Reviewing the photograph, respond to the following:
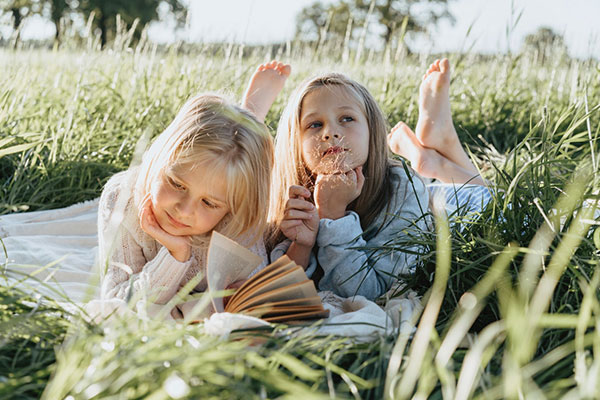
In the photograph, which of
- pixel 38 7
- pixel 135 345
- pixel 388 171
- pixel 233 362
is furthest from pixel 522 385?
pixel 38 7

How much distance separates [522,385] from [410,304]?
2.24 ft

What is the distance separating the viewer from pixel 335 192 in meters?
2.21

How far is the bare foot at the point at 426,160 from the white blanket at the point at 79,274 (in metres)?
1.26

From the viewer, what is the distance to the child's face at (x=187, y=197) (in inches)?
71.7

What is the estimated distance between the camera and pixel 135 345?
45.1 inches

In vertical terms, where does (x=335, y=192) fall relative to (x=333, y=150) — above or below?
below

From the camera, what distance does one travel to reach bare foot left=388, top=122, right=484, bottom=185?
9.91 ft

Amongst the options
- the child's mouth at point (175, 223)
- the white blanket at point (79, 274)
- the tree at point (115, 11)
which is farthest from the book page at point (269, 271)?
the tree at point (115, 11)

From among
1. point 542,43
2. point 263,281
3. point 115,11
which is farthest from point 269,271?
point 115,11

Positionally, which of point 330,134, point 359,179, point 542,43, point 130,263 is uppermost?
point 542,43

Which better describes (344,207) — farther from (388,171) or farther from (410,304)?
(410,304)

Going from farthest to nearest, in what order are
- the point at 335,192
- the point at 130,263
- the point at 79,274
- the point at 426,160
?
the point at 426,160
the point at 79,274
the point at 335,192
the point at 130,263

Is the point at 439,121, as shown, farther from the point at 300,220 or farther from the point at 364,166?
the point at 300,220

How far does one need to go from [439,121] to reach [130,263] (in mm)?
1743
